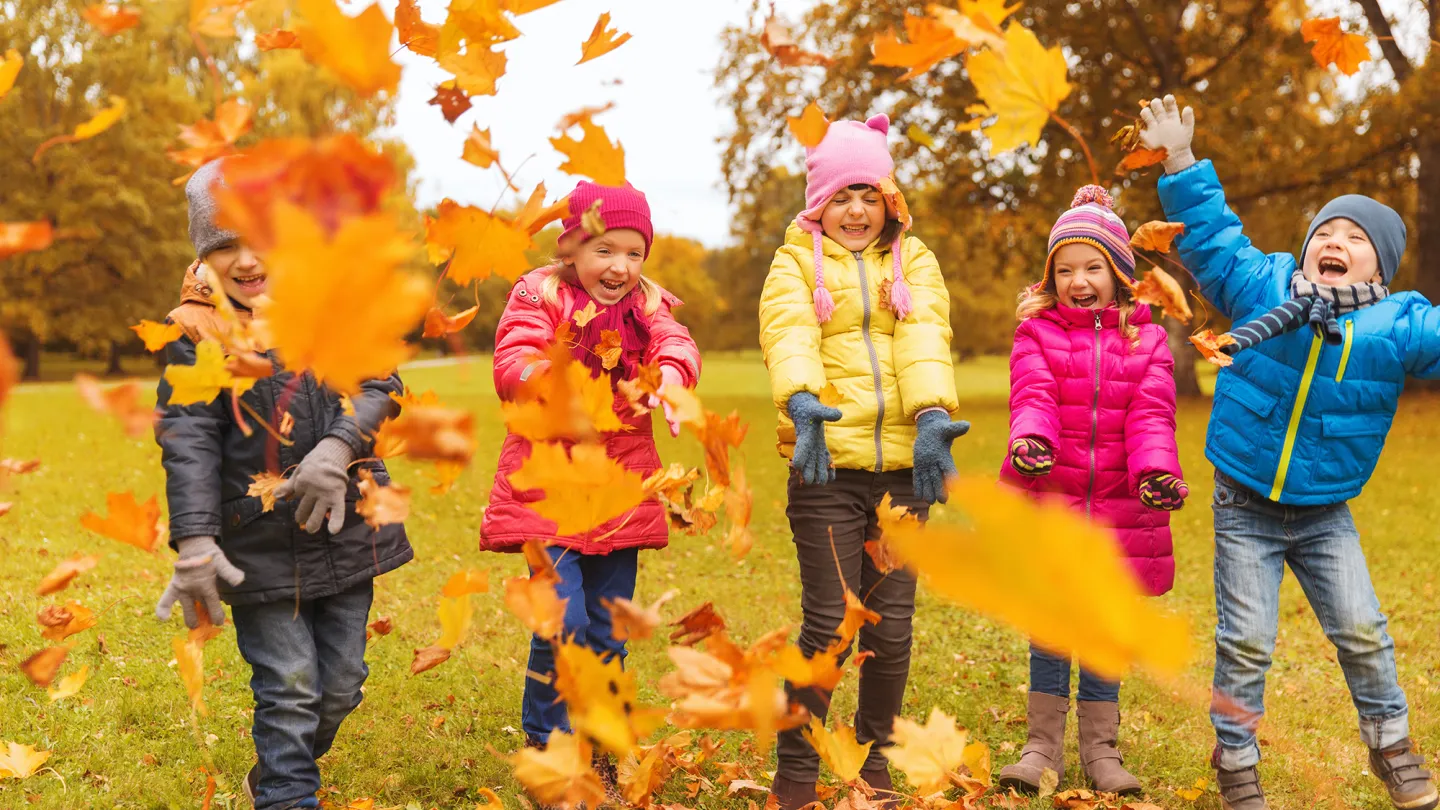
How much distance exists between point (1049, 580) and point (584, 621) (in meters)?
2.00

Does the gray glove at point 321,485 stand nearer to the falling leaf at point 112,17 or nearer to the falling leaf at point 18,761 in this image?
the falling leaf at point 112,17

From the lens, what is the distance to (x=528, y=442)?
273 centimetres

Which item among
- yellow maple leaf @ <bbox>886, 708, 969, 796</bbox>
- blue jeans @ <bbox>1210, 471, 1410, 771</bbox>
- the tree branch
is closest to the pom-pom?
blue jeans @ <bbox>1210, 471, 1410, 771</bbox>

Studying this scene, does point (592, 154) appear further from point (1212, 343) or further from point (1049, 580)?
point (1212, 343)

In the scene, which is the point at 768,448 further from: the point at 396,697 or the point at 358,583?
the point at 358,583

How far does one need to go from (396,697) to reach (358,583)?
137 cm

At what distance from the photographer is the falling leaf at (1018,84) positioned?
159cm

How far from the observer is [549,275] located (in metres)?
3.02

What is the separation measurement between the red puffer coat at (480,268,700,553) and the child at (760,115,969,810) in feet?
0.96

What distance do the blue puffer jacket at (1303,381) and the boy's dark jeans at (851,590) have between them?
3.16 ft

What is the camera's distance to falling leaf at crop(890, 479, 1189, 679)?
96 centimetres

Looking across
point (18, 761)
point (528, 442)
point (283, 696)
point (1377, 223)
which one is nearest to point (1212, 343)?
point (1377, 223)

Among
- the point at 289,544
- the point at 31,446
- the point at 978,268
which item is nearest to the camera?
the point at 289,544

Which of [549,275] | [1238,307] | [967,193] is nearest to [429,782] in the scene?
[549,275]
